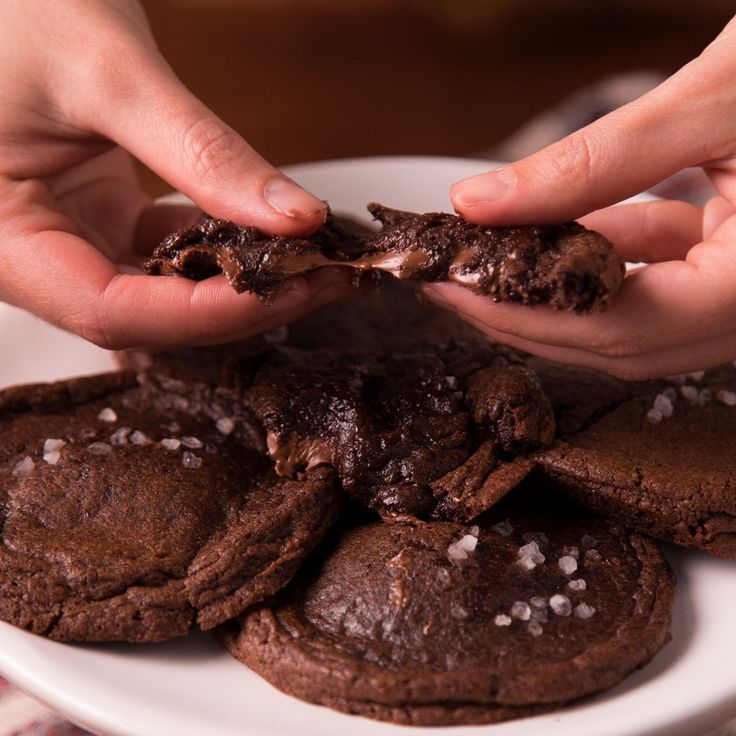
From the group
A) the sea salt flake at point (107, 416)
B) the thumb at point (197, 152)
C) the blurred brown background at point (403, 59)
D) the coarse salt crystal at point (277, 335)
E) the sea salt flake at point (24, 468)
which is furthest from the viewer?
the blurred brown background at point (403, 59)

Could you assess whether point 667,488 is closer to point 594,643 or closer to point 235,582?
point 594,643

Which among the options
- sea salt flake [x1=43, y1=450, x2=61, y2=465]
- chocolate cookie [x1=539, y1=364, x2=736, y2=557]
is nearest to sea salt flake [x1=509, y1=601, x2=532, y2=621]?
chocolate cookie [x1=539, y1=364, x2=736, y2=557]

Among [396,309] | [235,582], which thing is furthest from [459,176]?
[235,582]

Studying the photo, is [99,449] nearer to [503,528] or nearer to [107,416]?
[107,416]

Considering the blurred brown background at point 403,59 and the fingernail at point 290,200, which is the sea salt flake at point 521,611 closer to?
the fingernail at point 290,200

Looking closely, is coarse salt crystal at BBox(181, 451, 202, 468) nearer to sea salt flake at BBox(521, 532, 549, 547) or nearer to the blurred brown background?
sea salt flake at BBox(521, 532, 549, 547)

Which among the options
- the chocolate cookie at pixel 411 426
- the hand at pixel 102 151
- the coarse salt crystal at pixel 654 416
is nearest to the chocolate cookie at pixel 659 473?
the coarse salt crystal at pixel 654 416
